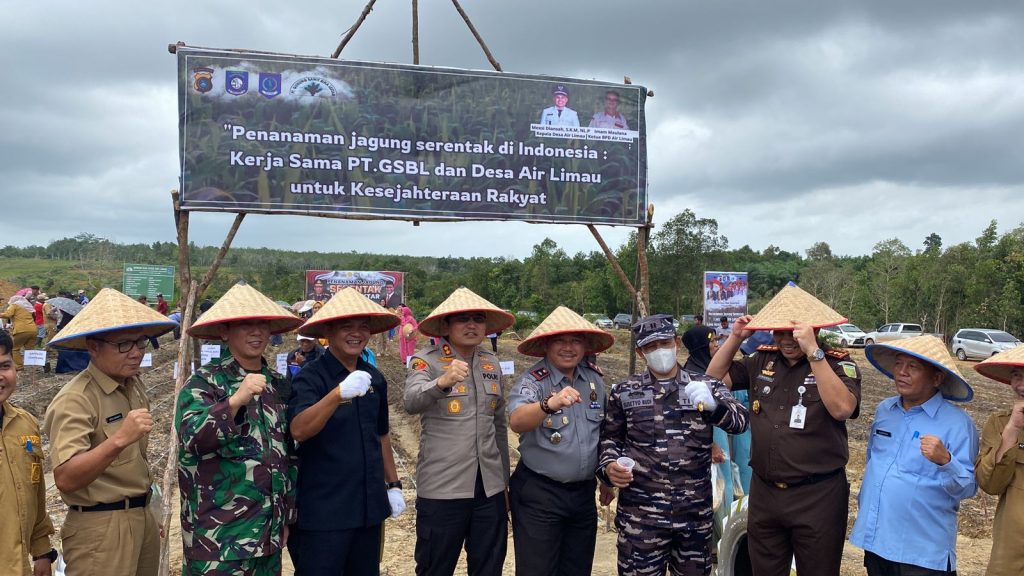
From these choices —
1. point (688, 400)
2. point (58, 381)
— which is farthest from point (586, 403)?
point (58, 381)

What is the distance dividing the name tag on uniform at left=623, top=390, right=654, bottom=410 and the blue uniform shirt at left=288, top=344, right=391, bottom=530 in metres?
1.28

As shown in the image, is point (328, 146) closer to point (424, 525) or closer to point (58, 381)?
point (424, 525)

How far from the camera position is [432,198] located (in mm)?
5156

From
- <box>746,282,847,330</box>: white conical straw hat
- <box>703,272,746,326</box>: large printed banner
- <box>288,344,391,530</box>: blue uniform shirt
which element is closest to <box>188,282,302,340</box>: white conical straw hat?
<box>288,344,391,530</box>: blue uniform shirt

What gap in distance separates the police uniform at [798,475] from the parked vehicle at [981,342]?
24978mm

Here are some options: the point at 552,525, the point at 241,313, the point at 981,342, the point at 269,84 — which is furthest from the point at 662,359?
the point at 981,342

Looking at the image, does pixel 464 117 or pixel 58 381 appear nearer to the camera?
pixel 464 117

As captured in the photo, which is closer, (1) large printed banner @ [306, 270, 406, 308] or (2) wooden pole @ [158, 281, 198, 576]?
(2) wooden pole @ [158, 281, 198, 576]

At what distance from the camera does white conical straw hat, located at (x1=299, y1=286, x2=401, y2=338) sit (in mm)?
3180

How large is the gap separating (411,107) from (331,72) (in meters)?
0.65

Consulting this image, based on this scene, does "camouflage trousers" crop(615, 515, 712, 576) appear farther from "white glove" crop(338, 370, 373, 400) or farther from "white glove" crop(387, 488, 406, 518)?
"white glove" crop(338, 370, 373, 400)

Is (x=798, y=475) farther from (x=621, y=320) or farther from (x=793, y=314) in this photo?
(x=621, y=320)

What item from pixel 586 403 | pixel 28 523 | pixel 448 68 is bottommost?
pixel 28 523

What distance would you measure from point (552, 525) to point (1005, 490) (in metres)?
2.03
